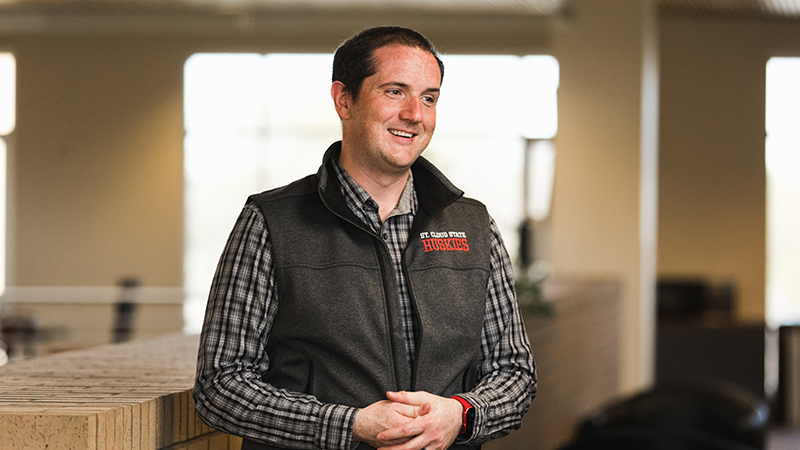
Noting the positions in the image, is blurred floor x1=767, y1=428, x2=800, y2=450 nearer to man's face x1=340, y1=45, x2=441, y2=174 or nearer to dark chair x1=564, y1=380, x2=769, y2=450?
dark chair x1=564, y1=380, x2=769, y2=450

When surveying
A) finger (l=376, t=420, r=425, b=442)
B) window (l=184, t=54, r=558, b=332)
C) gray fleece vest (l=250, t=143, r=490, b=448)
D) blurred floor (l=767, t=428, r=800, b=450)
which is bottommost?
blurred floor (l=767, t=428, r=800, b=450)

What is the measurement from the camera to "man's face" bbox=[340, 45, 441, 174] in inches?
60.4

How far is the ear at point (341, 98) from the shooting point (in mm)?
1597

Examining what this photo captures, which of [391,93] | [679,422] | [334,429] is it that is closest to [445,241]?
[391,93]

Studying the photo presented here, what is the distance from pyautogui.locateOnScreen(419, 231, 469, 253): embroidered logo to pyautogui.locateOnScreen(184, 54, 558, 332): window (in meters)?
8.91

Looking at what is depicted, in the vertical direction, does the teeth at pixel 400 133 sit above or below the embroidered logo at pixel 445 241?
above

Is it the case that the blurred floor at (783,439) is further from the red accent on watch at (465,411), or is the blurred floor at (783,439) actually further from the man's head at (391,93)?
the man's head at (391,93)

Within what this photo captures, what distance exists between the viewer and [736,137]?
38.5 feet

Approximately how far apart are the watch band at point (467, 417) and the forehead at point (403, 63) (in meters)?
0.55

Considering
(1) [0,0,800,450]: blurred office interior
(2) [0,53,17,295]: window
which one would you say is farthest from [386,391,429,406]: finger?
(2) [0,53,17,295]: window

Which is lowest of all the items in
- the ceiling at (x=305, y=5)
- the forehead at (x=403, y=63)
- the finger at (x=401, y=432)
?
the finger at (x=401, y=432)

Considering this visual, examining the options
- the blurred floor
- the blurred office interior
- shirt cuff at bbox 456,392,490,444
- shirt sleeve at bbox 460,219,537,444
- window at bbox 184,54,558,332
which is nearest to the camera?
shirt cuff at bbox 456,392,490,444

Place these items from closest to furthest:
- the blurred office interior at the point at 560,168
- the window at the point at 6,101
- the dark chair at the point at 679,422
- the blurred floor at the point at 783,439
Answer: the dark chair at the point at 679,422, the blurred office interior at the point at 560,168, the blurred floor at the point at 783,439, the window at the point at 6,101

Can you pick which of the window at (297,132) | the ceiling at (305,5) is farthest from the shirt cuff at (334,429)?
the window at (297,132)
